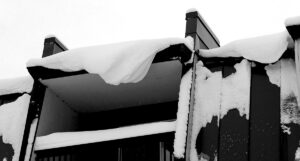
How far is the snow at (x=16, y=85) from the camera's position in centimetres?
750

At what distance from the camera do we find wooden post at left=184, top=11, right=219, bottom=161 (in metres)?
6.29

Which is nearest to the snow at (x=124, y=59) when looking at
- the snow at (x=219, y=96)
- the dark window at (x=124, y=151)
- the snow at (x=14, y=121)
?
the snow at (x=219, y=96)

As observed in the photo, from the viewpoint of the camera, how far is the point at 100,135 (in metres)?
6.64

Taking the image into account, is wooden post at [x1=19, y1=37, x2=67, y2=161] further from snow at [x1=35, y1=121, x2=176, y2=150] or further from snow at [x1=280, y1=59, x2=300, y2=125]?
snow at [x1=280, y1=59, x2=300, y2=125]

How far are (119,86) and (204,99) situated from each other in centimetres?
163

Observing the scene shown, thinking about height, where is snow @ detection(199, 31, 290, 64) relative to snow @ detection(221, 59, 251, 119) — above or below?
above

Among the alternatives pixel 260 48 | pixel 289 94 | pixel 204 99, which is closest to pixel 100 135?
pixel 204 99

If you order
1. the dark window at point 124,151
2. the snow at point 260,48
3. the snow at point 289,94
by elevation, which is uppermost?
the snow at point 260,48

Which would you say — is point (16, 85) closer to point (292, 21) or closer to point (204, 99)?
point (204, 99)

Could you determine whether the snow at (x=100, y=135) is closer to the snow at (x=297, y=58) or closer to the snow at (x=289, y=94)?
the snow at (x=289, y=94)

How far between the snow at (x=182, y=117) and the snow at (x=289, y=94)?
1170mm

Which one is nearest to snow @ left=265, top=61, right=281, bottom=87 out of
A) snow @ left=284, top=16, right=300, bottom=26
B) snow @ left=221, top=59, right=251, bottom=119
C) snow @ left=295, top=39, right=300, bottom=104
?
snow @ left=221, top=59, right=251, bottom=119

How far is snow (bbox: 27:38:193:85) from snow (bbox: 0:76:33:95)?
121cm

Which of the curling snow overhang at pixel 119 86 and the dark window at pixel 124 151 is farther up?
the curling snow overhang at pixel 119 86
